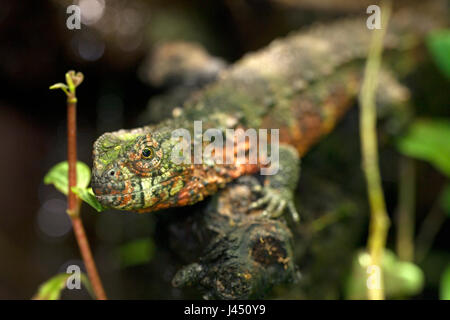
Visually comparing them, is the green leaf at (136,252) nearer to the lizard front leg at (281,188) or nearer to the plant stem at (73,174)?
the plant stem at (73,174)

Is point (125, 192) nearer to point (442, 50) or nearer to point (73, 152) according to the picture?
point (73, 152)

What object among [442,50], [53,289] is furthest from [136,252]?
[442,50]

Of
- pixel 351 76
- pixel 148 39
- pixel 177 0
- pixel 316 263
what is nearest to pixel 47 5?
pixel 148 39

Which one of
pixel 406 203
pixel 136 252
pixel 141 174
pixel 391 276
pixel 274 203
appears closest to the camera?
pixel 141 174

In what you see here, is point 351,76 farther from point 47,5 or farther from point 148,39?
point 47,5

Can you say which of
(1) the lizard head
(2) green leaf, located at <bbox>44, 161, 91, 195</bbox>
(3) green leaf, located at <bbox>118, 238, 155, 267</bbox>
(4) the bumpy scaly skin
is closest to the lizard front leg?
(4) the bumpy scaly skin

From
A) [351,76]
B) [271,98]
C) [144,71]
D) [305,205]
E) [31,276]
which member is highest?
[144,71]
